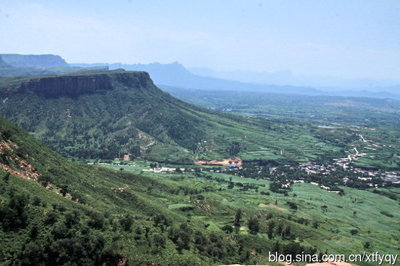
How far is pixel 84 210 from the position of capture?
3049 inches

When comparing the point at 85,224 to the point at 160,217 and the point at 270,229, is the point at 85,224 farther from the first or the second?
the point at 270,229

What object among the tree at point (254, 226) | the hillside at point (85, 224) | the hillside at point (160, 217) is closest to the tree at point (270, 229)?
the hillside at point (160, 217)

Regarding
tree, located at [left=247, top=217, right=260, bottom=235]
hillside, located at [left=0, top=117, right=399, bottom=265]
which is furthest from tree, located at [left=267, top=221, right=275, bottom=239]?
tree, located at [left=247, top=217, right=260, bottom=235]

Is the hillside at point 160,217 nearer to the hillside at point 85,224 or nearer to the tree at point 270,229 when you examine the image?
the hillside at point 85,224

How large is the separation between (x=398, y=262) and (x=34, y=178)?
105 meters

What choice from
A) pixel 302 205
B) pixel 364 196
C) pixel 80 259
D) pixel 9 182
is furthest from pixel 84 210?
pixel 364 196

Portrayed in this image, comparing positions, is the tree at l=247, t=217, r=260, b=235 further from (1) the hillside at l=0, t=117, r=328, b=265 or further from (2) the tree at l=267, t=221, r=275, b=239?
(1) the hillside at l=0, t=117, r=328, b=265

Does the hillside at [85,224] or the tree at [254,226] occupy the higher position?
the hillside at [85,224]

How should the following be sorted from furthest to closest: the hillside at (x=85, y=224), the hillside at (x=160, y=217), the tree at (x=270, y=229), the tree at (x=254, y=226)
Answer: the tree at (x=254, y=226), the tree at (x=270, y=229), the hillside at (x=160, y=217), the hillside at (x=85, y=224)

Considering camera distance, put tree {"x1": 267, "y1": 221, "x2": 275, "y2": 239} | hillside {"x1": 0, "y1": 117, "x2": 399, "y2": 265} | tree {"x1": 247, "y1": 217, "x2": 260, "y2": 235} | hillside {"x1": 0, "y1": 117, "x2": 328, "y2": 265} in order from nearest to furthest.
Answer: hillside {"x1": 0, "y1": 117, "x2": 328, "y2": 265} < hillside {"x1": 0, "y1": 117, "x2": 399, "y2": 265} < tree {"x1": 267, "y1": 221, "x2": 275, "y2": 239} < tree {"x1": 247, "y1": 217, "x2": 260, "y2": 235}

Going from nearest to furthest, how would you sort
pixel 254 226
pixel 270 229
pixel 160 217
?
pixel 160 217, pixel 270 229, pixel 254 226

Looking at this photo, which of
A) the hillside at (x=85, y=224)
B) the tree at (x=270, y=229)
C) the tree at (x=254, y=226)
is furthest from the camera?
the tree at (x=254, y=226)

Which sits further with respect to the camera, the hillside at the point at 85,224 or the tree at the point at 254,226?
the tree at the point at 254,226

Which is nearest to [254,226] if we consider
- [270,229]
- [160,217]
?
[270,229]
